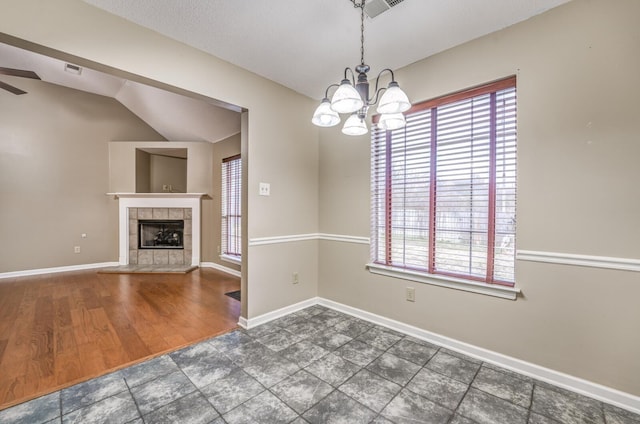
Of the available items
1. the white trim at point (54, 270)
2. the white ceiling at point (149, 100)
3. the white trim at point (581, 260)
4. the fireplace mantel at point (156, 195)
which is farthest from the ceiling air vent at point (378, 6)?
the white trim at point (54, 270)

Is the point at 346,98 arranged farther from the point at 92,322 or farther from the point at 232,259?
the point at 232,259

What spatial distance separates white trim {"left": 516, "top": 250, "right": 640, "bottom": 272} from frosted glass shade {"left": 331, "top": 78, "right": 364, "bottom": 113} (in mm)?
1630

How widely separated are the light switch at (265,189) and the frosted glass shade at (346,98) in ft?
5.05

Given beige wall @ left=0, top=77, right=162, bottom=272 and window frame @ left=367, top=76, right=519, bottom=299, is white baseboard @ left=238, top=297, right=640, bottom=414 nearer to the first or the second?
window frame @ left=367, top=76, right=519, bottom=299

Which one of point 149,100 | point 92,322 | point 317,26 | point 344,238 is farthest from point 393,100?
point 149,100

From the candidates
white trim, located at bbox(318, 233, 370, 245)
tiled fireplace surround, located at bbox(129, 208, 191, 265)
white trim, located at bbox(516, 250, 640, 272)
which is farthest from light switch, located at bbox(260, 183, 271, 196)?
tiled fireplace surround, located at bbox(129, 208, 191, 265)

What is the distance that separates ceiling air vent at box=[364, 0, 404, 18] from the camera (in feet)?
5.74

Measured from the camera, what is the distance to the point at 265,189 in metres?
2.86

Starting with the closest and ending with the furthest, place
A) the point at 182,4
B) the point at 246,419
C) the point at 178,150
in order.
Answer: the point at 246,419, the point at 182,4, the point at 178,150

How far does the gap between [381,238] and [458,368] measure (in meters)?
1.27

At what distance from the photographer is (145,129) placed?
6059 mm

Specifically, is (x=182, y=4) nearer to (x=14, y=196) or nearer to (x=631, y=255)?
(x=631, y=255)

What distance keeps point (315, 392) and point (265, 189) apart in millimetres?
1875

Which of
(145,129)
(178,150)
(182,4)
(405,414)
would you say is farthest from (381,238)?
(145,129)
